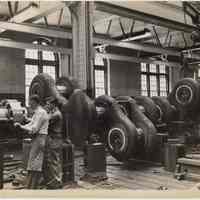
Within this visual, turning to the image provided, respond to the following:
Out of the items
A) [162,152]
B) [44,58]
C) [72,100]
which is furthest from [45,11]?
[44,58]

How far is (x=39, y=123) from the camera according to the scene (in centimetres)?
211

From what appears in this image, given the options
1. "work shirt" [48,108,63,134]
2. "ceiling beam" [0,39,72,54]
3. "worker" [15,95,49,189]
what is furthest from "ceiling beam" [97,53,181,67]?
"worker" [15,95,49,189]

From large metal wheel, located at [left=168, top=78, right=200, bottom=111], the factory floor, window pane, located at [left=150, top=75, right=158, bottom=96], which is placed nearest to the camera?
the factory floor

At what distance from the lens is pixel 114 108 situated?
3.01m

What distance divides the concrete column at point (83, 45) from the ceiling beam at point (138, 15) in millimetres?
125

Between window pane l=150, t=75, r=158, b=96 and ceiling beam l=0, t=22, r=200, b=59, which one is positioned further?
window pane l=150, t=75, r=158, b=96

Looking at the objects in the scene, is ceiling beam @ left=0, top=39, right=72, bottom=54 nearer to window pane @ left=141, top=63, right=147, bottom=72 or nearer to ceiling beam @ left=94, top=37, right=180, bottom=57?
ceiling beam @ left=94, top=37, right=180, bottom=57

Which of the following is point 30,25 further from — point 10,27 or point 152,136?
point 152,136

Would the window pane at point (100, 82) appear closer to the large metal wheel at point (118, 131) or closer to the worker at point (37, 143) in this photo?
the large metal wheel at point (118, 131)

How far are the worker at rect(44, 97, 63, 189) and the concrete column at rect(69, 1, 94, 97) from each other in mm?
710

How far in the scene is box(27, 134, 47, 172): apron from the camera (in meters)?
2.14

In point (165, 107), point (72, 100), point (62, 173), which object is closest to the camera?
point (62, 173)

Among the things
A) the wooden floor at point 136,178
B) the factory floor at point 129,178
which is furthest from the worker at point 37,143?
the wooden floor at point 136,178

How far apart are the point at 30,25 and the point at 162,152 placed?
1753 mm
